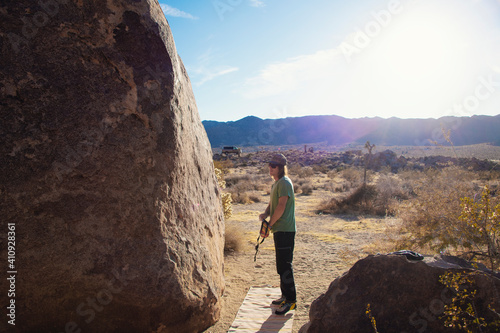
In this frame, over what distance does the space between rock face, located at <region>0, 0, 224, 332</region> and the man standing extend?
103 cm

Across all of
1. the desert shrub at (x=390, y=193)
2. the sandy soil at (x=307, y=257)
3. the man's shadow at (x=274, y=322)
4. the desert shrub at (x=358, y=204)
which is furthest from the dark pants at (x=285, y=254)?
the desert shrub at (x=390, y=193)

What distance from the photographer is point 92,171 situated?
2.93 meters

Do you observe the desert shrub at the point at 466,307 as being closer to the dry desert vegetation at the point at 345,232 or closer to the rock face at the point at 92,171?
the dry desert vegetation at the point at 345,232

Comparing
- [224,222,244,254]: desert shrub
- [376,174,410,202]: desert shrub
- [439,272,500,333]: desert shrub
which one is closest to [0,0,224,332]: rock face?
[439,272,500,333]: desert shrub

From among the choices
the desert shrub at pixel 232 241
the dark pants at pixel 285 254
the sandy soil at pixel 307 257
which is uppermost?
the dark pants at pixel 285 254

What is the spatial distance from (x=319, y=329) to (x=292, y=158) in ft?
132

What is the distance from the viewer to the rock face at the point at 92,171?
2.75 meters

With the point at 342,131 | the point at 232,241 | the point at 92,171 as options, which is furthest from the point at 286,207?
the point at 342,131

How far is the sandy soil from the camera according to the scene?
14.9 feet

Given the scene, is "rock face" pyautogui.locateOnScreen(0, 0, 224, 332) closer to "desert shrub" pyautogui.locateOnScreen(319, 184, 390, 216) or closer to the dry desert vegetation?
the dry desert vegetation

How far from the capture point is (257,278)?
5457 millimetres

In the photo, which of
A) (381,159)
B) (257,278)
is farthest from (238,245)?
(381,159)

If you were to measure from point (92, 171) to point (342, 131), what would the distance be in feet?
322

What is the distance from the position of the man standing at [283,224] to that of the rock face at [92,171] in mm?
1029
